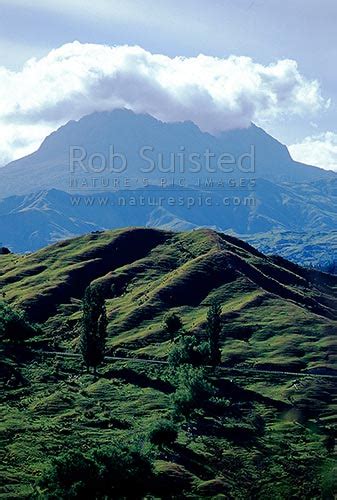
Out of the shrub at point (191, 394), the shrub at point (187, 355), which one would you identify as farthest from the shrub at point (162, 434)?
the shrub at point (187, 355)

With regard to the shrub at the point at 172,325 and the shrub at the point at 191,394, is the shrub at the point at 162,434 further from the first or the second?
the shrub at the point at 172,325

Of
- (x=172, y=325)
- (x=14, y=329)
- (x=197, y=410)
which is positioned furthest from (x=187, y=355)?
(x=14, y=329)

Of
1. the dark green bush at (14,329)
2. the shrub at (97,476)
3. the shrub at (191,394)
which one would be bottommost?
the shrub at (97,476)

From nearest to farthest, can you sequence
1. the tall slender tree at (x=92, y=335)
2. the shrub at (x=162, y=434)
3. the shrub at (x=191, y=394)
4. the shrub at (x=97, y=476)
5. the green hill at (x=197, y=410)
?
the shrub at (x=97, y=476) < the green hill at (x=197, y=410) < the shrub at (x=162, y=434) < the shrub at (x=191, y=394) < the tall slender tree at (x=92, y=335)

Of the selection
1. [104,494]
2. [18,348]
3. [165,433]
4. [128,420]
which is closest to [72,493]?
[104,494]

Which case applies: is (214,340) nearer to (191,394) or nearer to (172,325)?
(172,325)

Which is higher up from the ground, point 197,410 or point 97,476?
point 197,410

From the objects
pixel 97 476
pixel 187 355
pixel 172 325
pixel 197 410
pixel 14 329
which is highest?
pixel 172 325

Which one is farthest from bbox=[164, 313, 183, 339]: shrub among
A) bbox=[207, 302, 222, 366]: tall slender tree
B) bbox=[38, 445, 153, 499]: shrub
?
bbox=[38, 445, 153, 499]: shrub

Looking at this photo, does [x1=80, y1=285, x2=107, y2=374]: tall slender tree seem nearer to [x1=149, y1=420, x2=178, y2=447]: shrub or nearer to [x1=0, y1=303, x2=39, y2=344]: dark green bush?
[x1=0, y1=303, x2=39, y2=344]: dark green bush

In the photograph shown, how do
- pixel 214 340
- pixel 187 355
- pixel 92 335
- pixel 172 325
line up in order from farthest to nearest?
1. pixel 172 325
2. pixel 214 340
3. pixel 92 335
4. pixel 187 355

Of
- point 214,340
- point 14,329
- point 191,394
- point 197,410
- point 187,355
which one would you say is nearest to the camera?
point 191,394

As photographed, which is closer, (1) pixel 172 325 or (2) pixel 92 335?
(2) pixel 92 335

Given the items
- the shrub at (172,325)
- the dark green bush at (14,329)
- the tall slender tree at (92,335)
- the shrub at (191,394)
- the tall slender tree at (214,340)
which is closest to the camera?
the shrub at (191,394)
